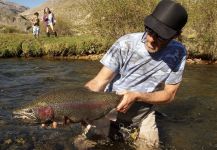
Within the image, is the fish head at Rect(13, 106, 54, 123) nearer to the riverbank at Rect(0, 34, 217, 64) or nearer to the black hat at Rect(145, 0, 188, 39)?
the black hat at Rect(145, 0, 188, 39)

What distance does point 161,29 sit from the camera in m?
5.18

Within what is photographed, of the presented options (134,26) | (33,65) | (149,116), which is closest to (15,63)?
(33,65)

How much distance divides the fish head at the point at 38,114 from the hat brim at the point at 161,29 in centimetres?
155

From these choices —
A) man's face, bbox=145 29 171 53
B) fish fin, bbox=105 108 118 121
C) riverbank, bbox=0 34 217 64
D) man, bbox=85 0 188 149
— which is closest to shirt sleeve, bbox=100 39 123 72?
man, bbox=85 0 188 149

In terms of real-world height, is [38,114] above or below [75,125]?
above

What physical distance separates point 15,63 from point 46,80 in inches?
213

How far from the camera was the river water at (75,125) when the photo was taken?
304 inches

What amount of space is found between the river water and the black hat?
7.90ft

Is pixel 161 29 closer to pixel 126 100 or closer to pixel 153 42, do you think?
pixel 153 42

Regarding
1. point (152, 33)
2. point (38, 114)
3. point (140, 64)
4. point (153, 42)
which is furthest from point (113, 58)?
point (38, 114)

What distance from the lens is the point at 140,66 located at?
5914mm

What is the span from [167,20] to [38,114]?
6.22 ft

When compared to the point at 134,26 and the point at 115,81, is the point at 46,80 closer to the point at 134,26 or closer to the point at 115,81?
the point at 115,81

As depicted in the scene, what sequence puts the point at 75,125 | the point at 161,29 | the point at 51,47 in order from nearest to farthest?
the point at 161,29 < the point at 75,125 < the point at 51,47
